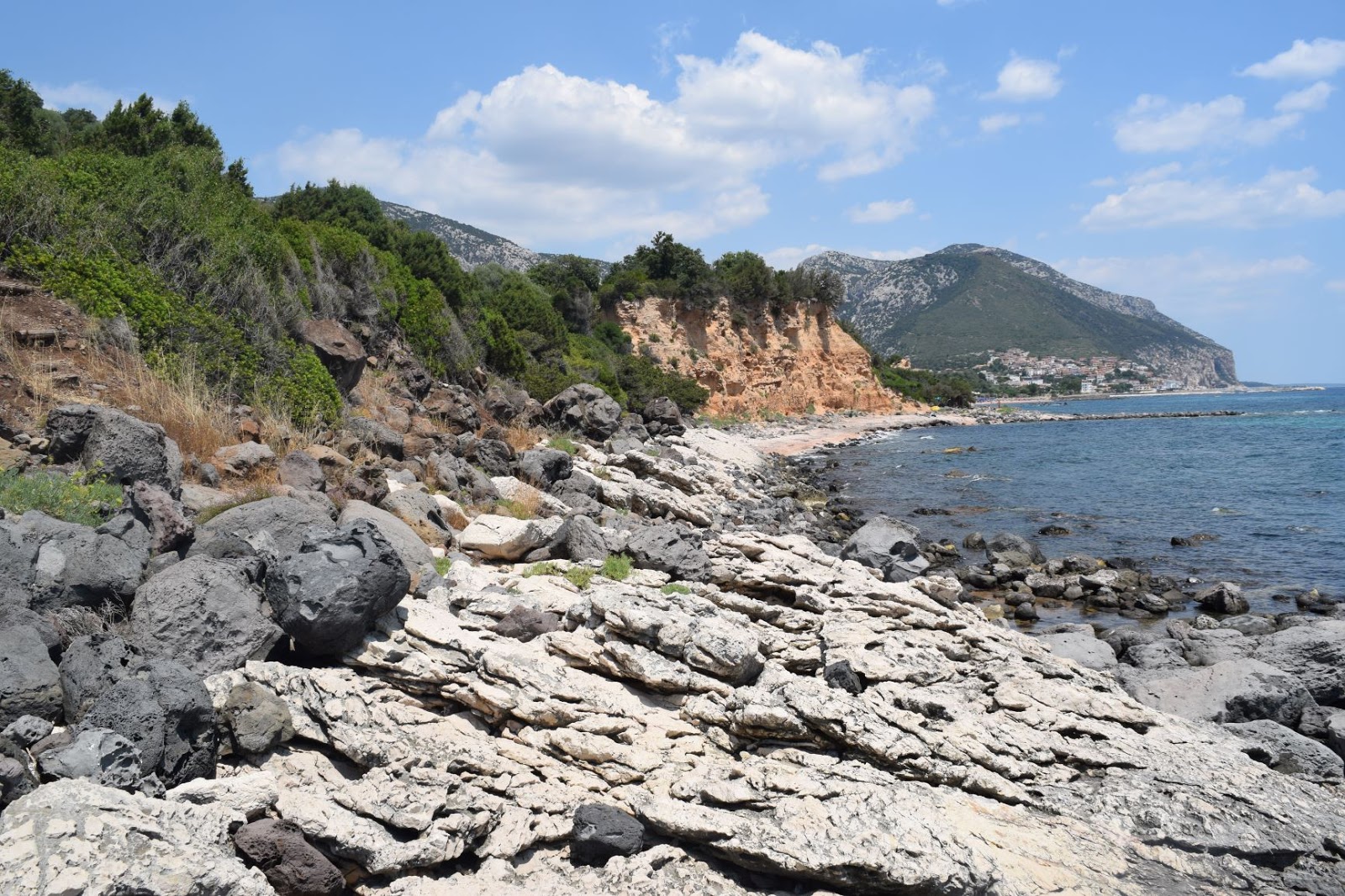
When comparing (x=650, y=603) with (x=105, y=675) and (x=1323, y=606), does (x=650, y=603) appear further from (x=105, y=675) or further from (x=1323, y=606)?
(x=1323, y=606)

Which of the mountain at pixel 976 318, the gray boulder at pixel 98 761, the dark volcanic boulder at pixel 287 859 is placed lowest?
the dark volcanic boulder at pixel 287 859

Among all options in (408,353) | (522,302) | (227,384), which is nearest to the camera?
(227,384)

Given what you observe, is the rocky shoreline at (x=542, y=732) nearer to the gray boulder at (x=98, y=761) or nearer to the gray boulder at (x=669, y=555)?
the gray boulder at (x=98, y=761)

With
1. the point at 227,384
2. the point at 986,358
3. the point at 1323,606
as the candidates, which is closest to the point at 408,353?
the point at 227,384

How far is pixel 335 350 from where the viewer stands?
14.7 meters

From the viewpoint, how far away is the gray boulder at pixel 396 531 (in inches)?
324

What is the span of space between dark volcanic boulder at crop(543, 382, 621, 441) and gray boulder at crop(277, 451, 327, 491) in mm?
13954

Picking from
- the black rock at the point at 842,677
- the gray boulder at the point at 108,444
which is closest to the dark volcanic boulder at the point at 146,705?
the gray boulder at the point at 108,444

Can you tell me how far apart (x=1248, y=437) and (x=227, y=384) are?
66633 millimetres

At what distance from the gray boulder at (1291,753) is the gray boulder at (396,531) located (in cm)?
859

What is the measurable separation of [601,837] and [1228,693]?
8428mm

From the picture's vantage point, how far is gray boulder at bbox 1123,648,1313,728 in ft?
30.6

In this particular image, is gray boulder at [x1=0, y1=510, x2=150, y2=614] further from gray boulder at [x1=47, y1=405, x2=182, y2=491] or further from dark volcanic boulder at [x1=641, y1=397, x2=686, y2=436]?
dark volcanic boulder at [x1=641, y1=397, x2=686, y2=436]

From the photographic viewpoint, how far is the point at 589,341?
4725cm
